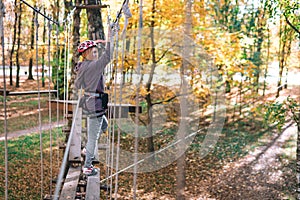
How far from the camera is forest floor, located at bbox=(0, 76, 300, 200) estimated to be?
515cm

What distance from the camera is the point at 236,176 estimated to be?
19.1 feet

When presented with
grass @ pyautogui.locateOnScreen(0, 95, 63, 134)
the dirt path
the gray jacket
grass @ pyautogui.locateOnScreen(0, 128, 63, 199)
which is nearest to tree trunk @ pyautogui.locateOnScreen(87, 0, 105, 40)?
grass @ pyautogui.locateOnScreen(0, 128, 63, 199)

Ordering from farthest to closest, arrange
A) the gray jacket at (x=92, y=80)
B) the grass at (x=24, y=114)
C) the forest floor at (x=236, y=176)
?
the grass at (x=24, y=114) → the forest floor at (x=236, y=176) → the gray jacket at (x=92, y=80)

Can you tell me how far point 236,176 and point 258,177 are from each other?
39 cm

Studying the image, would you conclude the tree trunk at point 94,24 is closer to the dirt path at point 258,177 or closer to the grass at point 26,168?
the grass at point 26,168

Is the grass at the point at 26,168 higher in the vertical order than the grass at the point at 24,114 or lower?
lower

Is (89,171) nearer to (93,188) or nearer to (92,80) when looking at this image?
(93,188)

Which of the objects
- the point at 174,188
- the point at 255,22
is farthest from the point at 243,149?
the point at 255,22

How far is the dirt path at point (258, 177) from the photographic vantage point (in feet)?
17.1

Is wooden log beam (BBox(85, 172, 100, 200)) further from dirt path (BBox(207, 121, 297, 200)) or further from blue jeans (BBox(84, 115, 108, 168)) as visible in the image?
dirt path (BBox(207, 121, 297, 200))

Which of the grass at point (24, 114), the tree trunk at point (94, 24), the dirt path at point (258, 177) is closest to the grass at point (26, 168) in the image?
the grass at point (24, 114)

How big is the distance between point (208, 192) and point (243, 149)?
2044mm

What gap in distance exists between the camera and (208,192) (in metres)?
5.20

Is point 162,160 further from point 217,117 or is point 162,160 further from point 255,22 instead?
point 255,22
